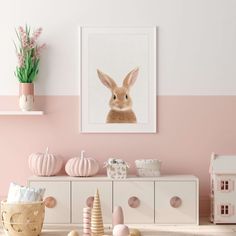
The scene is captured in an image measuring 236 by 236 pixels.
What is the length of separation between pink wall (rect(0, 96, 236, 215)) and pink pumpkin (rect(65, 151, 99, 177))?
0.22m

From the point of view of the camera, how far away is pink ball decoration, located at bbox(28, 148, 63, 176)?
4266 millimetres

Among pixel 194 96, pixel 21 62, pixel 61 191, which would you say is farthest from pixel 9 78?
pixel 194 96

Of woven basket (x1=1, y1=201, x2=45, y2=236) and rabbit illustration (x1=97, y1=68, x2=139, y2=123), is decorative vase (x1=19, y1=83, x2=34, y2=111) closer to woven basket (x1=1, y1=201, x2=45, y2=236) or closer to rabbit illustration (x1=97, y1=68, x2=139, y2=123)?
rabbit illustration (x1=97, y1=68, x2=139, y2=123)

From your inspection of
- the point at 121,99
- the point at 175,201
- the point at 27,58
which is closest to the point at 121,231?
the point at 175,201

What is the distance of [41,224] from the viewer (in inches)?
152

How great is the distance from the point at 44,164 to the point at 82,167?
0.84 ft

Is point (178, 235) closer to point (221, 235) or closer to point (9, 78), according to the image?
point (221, 235)

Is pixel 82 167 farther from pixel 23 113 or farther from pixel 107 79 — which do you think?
pixel 107 79

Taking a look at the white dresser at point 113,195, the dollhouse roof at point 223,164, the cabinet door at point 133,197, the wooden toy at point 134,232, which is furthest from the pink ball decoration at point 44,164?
the dollhouse roof at point 223,164

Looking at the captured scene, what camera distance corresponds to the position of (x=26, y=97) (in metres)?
4.36

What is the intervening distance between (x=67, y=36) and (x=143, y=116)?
78cm

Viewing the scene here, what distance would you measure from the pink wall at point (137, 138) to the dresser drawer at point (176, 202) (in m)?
0.29

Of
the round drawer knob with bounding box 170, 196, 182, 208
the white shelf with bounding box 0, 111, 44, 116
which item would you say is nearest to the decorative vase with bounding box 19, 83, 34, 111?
the white shelf with bounding box 0, 111, 44, 116

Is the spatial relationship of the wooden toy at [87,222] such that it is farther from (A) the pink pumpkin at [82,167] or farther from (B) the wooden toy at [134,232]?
(A) the pink pumpkin at [82,167]
